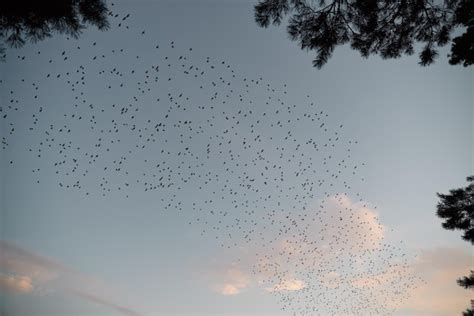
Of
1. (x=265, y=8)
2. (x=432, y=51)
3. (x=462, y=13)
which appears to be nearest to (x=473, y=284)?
(x=432, y=51)

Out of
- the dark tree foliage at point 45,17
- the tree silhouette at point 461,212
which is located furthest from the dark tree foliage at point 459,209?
the dark tree foliage at point 45,17

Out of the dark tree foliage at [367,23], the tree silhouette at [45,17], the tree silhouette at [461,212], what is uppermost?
the dark tree foliage at [367,23]

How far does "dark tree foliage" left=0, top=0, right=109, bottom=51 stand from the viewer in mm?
4914

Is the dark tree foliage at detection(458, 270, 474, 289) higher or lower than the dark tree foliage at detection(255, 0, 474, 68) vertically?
lower

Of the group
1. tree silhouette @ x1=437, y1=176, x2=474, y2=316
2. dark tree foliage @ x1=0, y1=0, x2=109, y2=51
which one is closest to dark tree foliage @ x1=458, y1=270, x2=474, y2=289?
tree silhouette @ x1=437, y1=176, x2=474, y2=316

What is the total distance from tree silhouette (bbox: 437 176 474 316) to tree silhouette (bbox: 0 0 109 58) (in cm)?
887

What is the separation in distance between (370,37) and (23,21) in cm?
761

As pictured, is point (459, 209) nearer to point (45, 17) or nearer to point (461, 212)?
point (461, 212)

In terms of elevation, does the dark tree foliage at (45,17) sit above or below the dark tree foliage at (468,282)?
above

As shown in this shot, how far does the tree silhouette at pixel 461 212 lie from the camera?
22.2 ft

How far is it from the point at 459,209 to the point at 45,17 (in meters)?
9.86

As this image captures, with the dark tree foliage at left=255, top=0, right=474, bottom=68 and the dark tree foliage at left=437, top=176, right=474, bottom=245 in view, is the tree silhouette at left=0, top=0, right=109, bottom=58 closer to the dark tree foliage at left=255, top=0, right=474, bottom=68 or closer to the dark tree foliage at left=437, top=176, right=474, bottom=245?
the dark tree foliage at left=255, top=0, right=474, bottom=68

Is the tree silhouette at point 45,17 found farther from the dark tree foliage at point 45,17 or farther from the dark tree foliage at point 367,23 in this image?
the dark tree foliage at point 367,23

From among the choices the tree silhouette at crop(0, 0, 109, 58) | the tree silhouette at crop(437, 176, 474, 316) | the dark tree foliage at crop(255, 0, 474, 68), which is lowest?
the tree silhouette at crop(437, 176, 474, 316)
